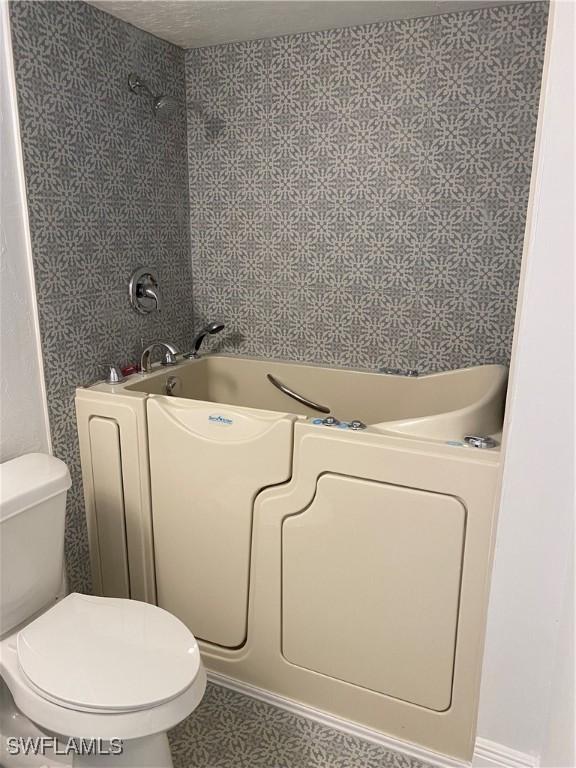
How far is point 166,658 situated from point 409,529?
0.67 metres

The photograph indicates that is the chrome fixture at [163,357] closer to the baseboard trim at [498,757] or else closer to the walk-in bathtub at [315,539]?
the walk-in bathtub at [315,539]

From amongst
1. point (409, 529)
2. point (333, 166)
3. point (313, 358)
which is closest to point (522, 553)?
point (409, 529)

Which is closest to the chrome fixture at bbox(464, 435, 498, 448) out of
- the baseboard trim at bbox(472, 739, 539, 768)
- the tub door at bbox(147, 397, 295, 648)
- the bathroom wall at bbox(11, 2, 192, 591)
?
the tub door at bbox(147, 397, 295, 648)

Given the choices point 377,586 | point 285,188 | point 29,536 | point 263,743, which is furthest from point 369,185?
point 263,743

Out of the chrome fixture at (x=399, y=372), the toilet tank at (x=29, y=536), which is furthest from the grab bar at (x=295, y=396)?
the toilet tank at (x=29, y=536)

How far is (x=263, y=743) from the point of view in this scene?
169 centimetres

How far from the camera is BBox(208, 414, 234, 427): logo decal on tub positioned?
5.76 ft

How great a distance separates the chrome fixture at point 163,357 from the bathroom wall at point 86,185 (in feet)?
0.23

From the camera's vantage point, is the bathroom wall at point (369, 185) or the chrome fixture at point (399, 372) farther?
the chrome fixture at point (399, 372)

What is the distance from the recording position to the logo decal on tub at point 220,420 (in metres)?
1.76

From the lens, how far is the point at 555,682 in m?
1.39

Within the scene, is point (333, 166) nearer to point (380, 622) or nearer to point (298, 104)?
point (298, 104)

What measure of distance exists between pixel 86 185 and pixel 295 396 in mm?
1081

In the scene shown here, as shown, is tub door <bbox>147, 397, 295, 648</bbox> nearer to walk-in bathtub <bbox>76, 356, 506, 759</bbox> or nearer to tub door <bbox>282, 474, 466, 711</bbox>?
walk-in bathtub <bbox>76, 356, 506, 759</bbox>
